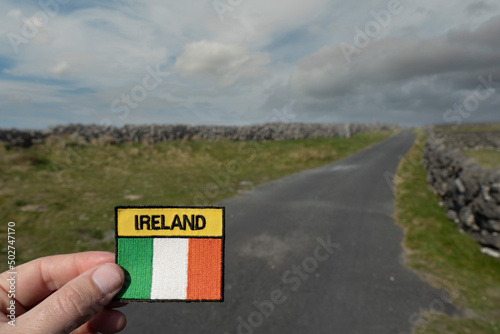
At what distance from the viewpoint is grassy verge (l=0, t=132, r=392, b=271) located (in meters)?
6.51

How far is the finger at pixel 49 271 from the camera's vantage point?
1.72 m

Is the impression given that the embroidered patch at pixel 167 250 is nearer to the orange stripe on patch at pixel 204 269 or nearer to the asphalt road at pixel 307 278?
the orange stripe on patch at pixel 204 269

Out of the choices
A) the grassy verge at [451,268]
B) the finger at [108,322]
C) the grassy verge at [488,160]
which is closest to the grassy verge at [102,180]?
the finger at [108,322]

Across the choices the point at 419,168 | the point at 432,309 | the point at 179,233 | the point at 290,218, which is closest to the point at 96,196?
the point at 290,218

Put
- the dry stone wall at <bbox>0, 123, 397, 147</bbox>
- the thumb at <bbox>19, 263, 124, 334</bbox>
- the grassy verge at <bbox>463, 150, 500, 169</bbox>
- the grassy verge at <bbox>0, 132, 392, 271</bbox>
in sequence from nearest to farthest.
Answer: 1. the thumb at <bbox>19, 263, 124, 334</bbox>
2. the grassy verge at <bbox>0, 132, 392, 271</bbox>
3. the grassy verge at <bbox>463, 150, 500, 169</bbox>
4. the dry stone wall at <bbox>0, 123, 397, 147</bbox>

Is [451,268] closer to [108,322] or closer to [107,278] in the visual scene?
[108,322]

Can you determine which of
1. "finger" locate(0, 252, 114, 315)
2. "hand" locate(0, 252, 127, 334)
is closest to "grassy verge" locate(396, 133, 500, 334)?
"hand" locate(0, 252, 127, 334)

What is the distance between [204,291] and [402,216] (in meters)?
8.64

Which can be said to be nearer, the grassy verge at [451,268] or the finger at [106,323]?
the finger at [106,323]

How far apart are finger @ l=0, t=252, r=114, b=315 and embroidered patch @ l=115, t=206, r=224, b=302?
0.35 metres

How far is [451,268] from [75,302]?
6730 millimetres

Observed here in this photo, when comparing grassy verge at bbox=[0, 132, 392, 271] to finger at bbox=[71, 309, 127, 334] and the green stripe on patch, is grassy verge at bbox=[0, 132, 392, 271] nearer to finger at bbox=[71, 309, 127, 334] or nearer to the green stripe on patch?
the green stripe on patch

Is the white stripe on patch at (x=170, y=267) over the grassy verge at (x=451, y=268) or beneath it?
over

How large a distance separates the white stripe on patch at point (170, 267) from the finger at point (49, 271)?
45 cm
